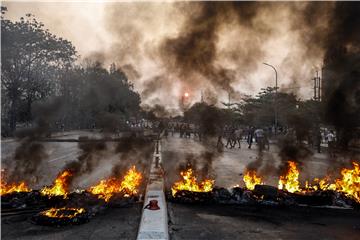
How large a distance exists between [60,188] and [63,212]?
5.32ft

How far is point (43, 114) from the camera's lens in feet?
47.5

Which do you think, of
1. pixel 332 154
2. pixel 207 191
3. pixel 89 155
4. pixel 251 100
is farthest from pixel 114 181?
pixel 251 100

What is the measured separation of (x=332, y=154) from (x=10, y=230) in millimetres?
17515

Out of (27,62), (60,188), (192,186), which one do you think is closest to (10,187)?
(60,188)

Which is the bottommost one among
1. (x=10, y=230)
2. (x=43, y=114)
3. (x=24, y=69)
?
(x=10, y=230)

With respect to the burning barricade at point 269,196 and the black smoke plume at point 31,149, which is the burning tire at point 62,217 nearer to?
the burning barricade at point 269,196

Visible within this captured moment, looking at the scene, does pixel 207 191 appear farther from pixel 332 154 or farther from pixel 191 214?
pixel 332 154

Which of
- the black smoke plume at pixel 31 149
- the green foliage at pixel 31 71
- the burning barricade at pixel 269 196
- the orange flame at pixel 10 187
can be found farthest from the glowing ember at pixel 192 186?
the green foliage at pixel 31 71

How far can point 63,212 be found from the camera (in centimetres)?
638

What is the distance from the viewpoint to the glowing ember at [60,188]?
7.50 metres

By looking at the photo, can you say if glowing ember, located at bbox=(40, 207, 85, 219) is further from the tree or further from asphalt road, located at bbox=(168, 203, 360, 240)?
the tree

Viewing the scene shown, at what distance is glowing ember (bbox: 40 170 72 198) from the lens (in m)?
7.50

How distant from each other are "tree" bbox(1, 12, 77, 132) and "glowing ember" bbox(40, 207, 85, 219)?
24.9 metres

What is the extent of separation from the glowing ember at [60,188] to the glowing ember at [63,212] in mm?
934
